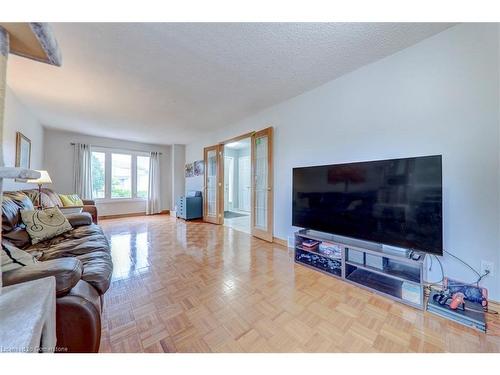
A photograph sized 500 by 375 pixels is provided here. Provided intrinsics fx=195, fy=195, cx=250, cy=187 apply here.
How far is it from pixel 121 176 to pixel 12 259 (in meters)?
5.41

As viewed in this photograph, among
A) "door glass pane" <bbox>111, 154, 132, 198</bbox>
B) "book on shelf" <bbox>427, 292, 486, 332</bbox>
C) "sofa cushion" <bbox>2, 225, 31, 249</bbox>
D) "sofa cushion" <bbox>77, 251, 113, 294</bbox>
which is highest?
"door glass pane" <bbox>111, 154, 132, 198</bbox>

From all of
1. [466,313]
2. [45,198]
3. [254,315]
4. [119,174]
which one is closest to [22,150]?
[45,198]

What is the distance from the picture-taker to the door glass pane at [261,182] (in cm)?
339

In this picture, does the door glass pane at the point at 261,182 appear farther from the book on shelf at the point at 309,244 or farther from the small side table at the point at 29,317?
the small side table at the point at 29,317

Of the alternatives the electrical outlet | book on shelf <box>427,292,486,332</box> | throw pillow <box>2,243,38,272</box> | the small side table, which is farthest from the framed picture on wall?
the electrical outlet

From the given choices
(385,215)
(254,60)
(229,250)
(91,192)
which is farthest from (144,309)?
(91,192)

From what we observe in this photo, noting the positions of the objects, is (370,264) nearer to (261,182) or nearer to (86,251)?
(261,182)

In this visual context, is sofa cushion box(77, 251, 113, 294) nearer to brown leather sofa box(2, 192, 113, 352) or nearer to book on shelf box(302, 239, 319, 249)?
brown leather sofa box(2, 192, 113, 352)

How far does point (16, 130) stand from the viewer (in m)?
2.92

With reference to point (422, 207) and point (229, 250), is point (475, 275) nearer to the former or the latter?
point (422, 207)

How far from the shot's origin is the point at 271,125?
328 centimetres

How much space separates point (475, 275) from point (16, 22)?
9.70 feet

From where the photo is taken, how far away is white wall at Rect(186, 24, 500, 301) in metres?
1.50

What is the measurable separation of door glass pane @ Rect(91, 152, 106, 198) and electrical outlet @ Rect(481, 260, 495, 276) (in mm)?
6981
